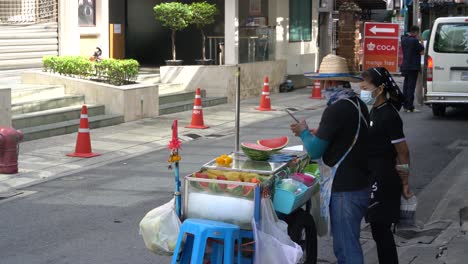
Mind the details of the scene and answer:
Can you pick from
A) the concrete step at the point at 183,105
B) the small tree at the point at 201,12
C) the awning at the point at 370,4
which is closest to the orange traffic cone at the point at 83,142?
the concrete step at the point at 183,105

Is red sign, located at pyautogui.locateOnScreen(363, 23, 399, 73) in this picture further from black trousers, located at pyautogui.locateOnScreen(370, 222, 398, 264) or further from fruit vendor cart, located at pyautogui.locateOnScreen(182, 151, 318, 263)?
black trousers, located at pyautogui.locateOnScreen(370, 222, 398, 264)

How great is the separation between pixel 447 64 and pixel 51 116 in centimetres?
811

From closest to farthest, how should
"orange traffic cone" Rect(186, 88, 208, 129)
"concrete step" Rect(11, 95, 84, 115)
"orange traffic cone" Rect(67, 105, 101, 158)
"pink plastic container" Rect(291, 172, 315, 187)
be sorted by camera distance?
"pink plastic container" Rect(291, 172, 315, 187), "orange traffic cone" Rect(67, 105, 101, 158), "concrete step" Rect(11, 95, 84, 115), "orange traffic cone" Rect(186, 88, 208, 129)

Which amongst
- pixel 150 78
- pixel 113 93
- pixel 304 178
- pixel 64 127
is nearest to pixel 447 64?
pixel 113 93

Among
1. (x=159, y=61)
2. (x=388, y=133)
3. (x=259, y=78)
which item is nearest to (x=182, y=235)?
(x=388, y=133)

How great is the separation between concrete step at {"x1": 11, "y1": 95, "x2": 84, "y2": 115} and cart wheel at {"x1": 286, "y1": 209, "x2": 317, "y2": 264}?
31.7 ft

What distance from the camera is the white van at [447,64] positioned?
16031mm

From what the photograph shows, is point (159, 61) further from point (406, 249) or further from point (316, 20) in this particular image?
point (406, 249)

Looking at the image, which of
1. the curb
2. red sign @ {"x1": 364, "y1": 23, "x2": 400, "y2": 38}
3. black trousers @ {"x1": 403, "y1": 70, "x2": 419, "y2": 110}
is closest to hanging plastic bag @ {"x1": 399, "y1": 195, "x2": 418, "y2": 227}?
the curb

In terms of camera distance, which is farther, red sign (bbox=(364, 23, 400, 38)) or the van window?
the van window

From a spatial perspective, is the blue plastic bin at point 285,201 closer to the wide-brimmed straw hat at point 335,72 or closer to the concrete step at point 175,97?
the wide-brimmed straw hat at point 335,72

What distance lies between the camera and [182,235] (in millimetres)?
5191

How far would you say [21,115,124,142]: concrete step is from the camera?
45.2 ft

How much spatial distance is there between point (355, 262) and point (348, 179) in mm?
600
